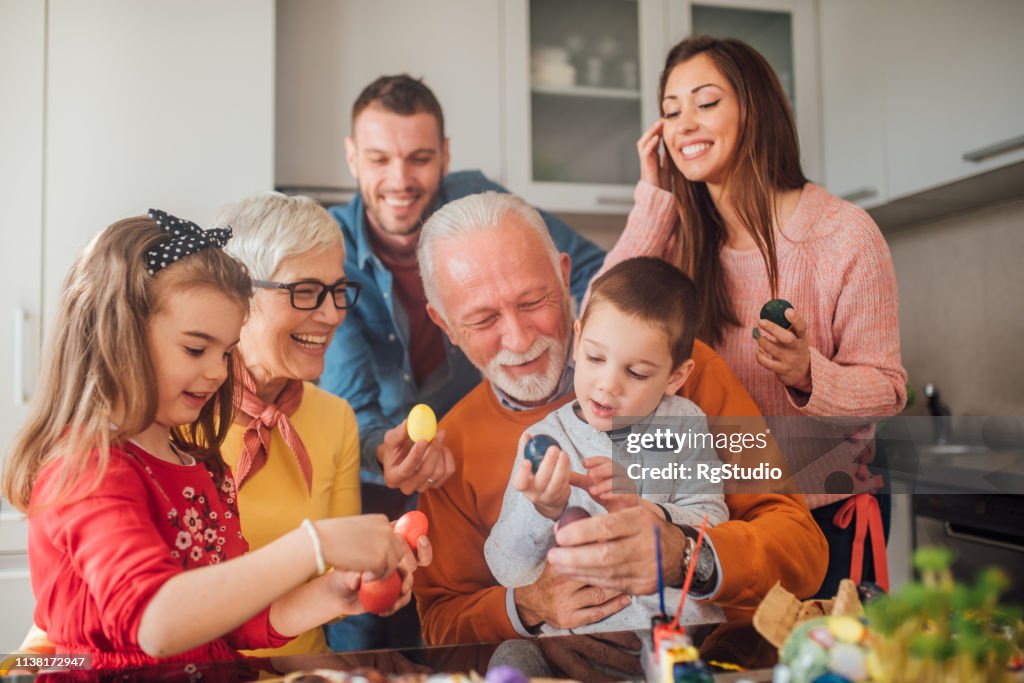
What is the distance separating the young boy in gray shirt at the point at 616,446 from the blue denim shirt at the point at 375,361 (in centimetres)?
23

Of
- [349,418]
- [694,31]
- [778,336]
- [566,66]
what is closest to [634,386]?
[778,336]

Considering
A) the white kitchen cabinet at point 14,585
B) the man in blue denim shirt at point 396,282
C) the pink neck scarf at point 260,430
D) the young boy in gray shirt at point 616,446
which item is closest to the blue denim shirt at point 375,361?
the man in blue denim shirt at point 396,282

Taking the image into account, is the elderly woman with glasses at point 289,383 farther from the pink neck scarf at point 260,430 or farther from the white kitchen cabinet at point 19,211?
the white kitchen cabinet at point 19,211

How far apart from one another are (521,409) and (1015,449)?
1.30 meters

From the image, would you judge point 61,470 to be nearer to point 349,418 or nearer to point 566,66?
point 349,418

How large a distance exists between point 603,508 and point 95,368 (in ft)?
2.95

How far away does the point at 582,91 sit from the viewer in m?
1.86

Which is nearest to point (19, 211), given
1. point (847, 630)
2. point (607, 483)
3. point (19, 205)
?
point (19, 205)

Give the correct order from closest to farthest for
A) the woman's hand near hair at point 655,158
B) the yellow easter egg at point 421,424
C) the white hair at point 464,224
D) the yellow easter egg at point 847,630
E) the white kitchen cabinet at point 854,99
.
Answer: the yellow easter egg at point 847,630
the yellow easter egg at point 421,424
the white hair at point 464,224
the woman's hand near hair at point 655,158
the white kitchen cabinet at point 854,99

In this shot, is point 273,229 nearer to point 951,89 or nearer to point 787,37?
point 787,37

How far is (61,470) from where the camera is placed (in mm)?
983

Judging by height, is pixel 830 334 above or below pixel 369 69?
below

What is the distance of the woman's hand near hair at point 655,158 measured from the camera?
5.50 ft

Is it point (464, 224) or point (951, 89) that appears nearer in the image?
point (464, 224)
